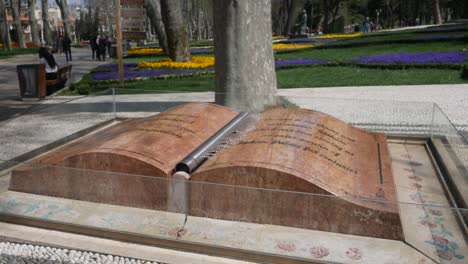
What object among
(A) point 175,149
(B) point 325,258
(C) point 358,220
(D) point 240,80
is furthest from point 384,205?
(D) point 240,80

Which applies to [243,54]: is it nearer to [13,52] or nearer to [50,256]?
[50,256]

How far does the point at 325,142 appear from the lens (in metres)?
4.38

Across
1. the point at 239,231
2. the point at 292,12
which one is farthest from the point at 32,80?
the point at 292,12

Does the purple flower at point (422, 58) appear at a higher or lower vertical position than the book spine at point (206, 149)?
higher

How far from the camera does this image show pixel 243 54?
258 inches

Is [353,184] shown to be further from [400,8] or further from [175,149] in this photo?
[400,8]

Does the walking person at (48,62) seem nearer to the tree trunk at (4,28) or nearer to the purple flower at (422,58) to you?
the purple flower at (422,58)

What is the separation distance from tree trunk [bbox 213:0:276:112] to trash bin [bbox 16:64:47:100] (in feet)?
20.0

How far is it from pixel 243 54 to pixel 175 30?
462 inches

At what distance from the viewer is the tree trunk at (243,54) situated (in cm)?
637

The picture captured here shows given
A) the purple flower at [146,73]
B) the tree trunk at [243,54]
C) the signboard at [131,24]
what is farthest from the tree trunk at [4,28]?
the tree trunk at [243,54]

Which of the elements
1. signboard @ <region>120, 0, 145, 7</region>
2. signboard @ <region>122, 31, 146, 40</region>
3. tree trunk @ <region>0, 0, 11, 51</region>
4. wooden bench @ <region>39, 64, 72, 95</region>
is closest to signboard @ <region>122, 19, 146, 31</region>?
signboard @ <region>122, 31, 146, 40</region>

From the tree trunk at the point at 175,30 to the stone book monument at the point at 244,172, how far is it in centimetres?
1315

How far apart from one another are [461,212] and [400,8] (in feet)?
218
